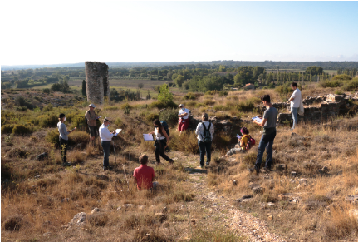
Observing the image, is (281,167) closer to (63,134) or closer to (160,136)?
(160,136)

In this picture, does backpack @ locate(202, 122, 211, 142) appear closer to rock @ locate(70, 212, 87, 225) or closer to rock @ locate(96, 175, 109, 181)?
rock @ locate(96, 175, 109, 181)

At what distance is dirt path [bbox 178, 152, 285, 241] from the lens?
12.1 ft

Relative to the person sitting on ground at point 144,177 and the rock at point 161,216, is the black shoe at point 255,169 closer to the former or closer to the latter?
the person sitting on ground at point 144,177

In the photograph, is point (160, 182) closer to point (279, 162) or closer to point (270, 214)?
point (270, 214)

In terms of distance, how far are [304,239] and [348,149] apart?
4.26 m

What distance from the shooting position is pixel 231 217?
4.28 m

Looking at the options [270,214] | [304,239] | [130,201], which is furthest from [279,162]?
[130,201]

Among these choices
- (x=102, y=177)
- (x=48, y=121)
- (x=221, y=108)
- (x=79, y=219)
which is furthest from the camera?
(x=221, y=108)

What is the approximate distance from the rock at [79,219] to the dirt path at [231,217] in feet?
7.33

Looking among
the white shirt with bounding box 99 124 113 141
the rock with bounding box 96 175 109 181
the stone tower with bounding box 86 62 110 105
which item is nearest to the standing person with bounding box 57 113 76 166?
the white shirt with bounding box 99 124 113 141

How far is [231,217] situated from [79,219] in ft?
9.01

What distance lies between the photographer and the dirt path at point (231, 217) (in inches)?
146

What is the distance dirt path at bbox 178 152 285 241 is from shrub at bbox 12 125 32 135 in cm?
876

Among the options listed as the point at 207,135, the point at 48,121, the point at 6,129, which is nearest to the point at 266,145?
the point at 207,135
